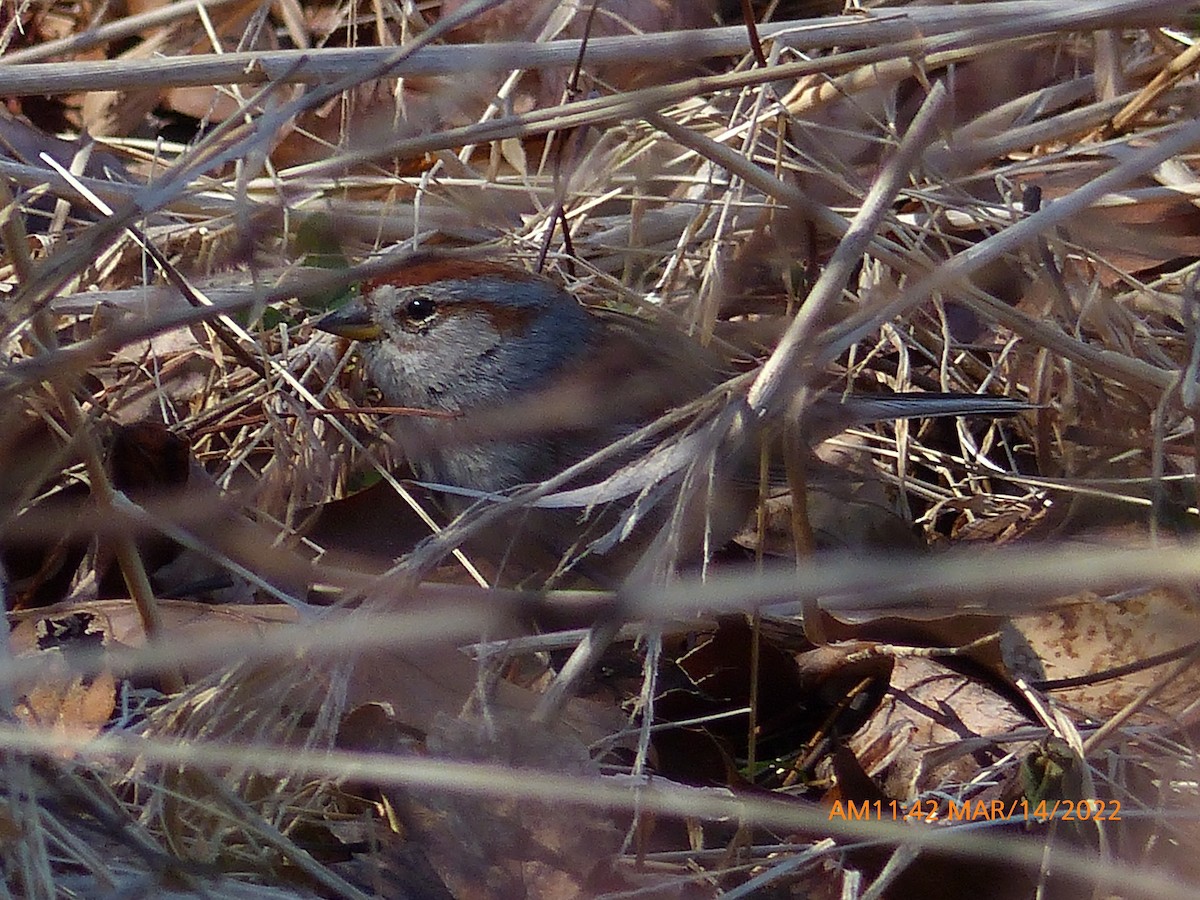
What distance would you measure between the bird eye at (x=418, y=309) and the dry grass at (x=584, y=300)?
0.42ft

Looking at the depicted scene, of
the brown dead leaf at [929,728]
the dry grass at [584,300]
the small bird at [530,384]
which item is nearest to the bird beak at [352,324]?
the small bird at [530,384]

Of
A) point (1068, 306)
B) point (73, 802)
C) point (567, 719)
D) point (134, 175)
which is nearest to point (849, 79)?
point (1068, 306)

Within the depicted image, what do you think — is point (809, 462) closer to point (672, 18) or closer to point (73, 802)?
point (672, 18)

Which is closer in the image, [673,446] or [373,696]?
[673,446]

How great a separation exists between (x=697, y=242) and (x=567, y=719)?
1326mm

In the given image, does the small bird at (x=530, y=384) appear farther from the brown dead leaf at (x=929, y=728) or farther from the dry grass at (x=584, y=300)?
the brown dead leaf at (x=929, y=728)

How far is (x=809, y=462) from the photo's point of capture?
295cm

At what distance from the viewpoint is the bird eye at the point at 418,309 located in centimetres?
322

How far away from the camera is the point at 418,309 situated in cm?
323

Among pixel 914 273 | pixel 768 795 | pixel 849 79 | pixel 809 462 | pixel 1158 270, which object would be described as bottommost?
pixel 768 795

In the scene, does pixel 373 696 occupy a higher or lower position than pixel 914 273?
lower

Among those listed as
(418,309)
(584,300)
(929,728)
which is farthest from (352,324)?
(929,728)
